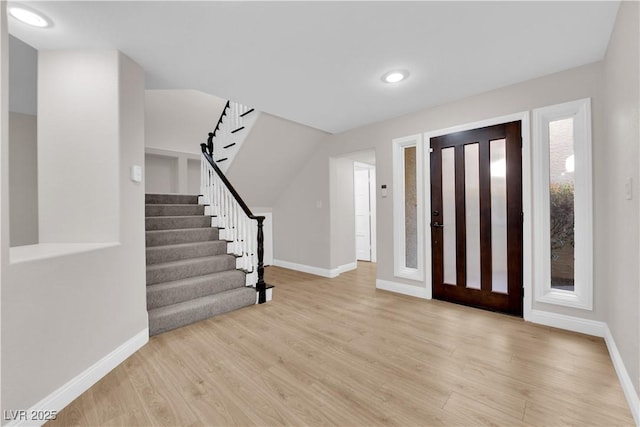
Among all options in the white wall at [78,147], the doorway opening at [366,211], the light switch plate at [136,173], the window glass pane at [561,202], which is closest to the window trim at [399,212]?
the window glass pane at [561,202]

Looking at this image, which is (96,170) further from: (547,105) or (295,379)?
(547,105)

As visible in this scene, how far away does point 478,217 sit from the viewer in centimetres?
310

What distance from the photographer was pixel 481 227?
10.0 ft

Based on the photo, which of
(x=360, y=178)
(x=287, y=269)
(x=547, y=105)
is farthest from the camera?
(x=360, y=178)

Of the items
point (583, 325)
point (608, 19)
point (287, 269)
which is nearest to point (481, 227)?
point (583, 325)

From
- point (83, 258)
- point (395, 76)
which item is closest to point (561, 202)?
point (395, 76)

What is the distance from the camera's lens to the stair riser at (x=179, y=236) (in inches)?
130

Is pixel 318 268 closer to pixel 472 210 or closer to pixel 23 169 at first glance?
pixel 472 210

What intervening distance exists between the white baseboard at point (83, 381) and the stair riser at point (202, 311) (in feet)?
0.69

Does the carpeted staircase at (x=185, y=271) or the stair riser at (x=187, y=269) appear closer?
the carpeted staircase at (x=185, y=271)

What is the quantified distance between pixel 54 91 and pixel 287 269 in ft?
13.4

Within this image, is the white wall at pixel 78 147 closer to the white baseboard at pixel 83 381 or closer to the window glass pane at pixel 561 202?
the white baseboard at pixel 83 381

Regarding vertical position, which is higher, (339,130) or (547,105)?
(339,130)

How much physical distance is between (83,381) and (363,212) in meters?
5.15
